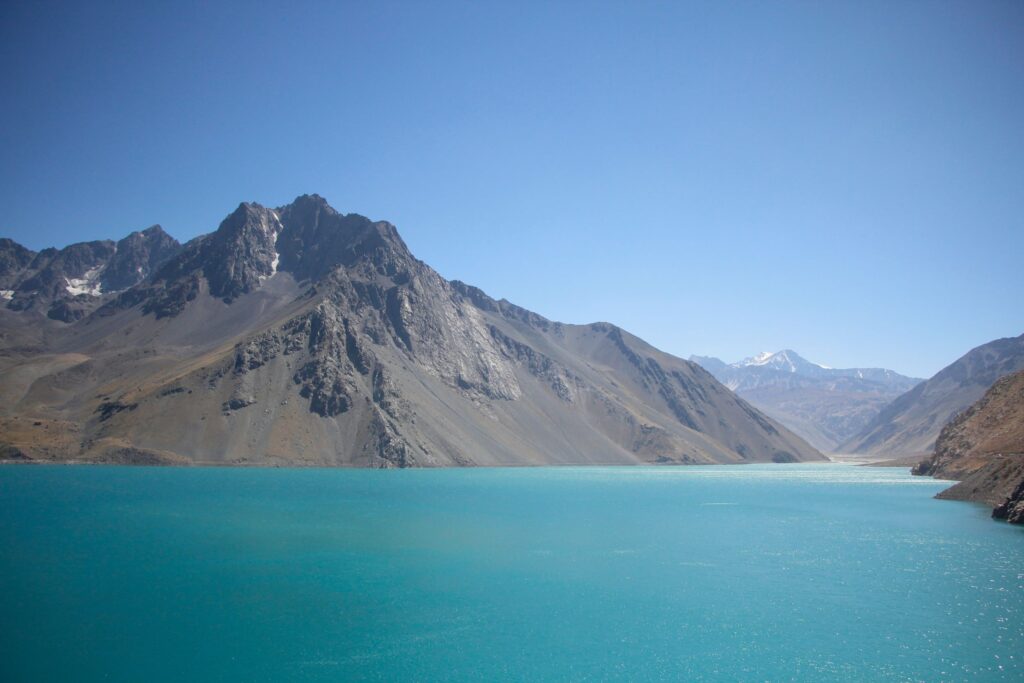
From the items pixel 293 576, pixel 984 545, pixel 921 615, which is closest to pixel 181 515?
pixel 293 576

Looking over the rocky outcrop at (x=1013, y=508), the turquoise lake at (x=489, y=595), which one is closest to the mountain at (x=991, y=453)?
the rocky outcrop at (x=1013, y=508)

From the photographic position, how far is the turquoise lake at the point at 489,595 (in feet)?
115

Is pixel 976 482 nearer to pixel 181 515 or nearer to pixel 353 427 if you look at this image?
pixel 181 515


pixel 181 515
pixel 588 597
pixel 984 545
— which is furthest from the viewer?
pixel 181 515

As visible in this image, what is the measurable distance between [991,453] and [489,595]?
13078 centimetres

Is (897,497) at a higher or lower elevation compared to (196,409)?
lower

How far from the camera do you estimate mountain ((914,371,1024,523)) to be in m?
98.3

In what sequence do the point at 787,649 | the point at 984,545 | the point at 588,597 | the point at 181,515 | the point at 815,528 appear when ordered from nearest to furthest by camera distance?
the point at 787,649 → the point at 588,597 → the point at 984,545 → the point at 181,515 → the point at 815,528

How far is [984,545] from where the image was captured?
70.2 metres

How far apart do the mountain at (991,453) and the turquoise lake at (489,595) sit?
1193 cm

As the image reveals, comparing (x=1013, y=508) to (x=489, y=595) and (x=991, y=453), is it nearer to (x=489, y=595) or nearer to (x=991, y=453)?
(x=991, y=453)

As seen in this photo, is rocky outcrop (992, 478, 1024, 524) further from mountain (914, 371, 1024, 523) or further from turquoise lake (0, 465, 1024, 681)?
turquoise lake (0, 465, 1024, 681)

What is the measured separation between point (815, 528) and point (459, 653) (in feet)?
215

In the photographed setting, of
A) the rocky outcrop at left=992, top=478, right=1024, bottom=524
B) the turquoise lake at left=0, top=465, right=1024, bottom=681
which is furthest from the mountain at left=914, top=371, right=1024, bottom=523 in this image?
the turquoise lake at left=0, top=465, right=1024, bottom=681
